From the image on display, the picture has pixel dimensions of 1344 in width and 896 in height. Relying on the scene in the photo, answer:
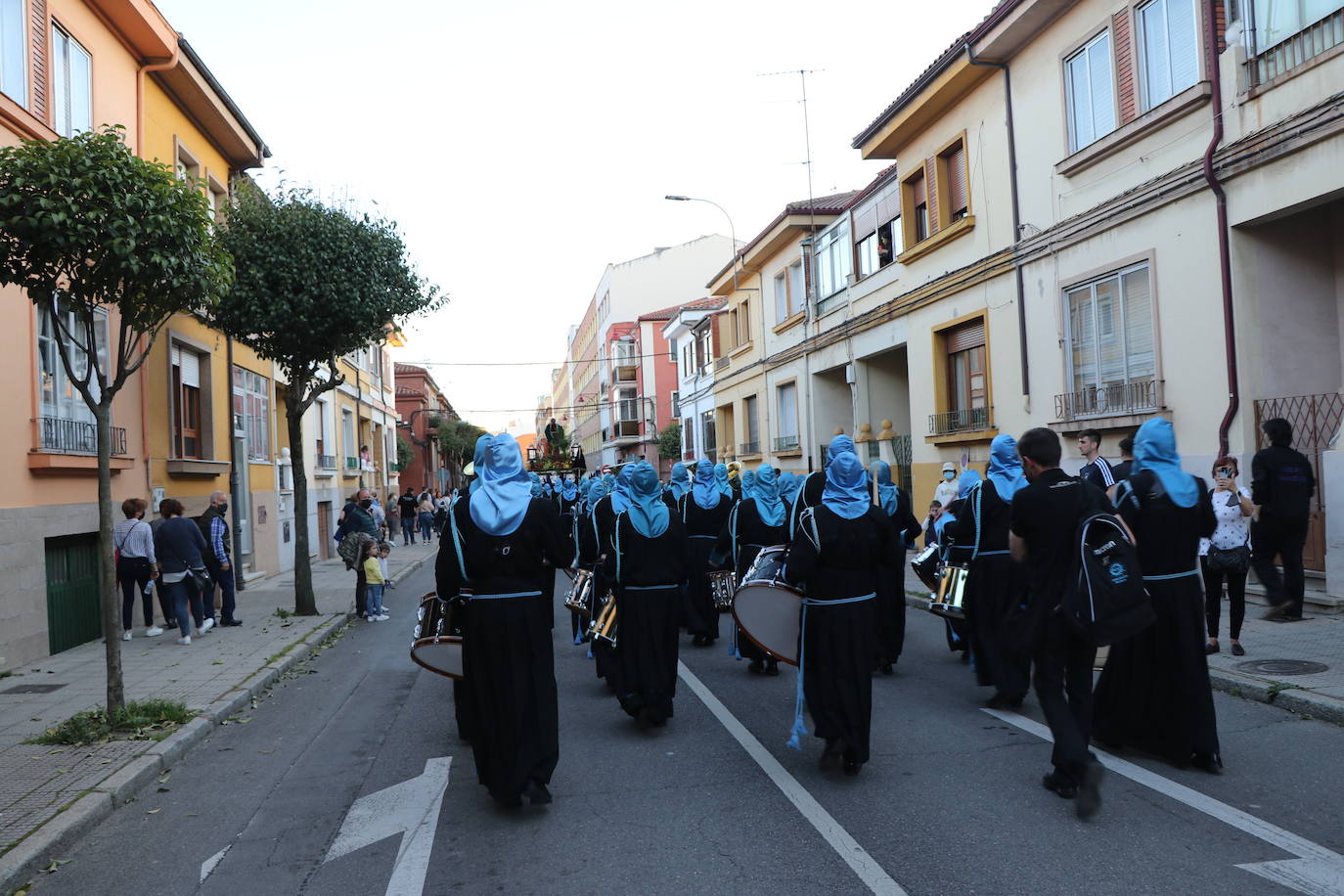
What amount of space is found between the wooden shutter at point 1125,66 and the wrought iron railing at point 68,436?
1253cm

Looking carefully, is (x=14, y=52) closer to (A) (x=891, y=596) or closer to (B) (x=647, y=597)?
(B) (x=647, y=597)

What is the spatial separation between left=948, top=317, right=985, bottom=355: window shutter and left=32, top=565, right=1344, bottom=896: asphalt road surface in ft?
34.5

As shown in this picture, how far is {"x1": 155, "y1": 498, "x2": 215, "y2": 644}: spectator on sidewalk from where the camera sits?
12172mm

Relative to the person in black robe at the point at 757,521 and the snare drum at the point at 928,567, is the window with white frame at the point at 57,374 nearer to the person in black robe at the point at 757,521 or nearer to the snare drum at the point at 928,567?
the person in black robe at the point at 757,521

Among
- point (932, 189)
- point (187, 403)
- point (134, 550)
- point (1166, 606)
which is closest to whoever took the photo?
point (1166, 606)

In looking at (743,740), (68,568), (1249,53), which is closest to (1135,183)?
(1249,53)

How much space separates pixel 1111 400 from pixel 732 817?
10000 mm

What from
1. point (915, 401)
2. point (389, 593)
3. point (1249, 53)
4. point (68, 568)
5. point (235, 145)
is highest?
point (235, 145)

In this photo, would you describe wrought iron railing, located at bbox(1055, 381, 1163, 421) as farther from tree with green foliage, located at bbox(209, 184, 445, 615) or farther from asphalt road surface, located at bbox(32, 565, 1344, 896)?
tree with green foliage, located at bbox(209, 184, 445, 615)

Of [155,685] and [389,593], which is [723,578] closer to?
[155,685]

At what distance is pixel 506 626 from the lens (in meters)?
5.52

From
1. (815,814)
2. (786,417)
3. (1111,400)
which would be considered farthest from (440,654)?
(786,417)

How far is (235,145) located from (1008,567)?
53.1ft

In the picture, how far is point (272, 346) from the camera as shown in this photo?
1441cm
